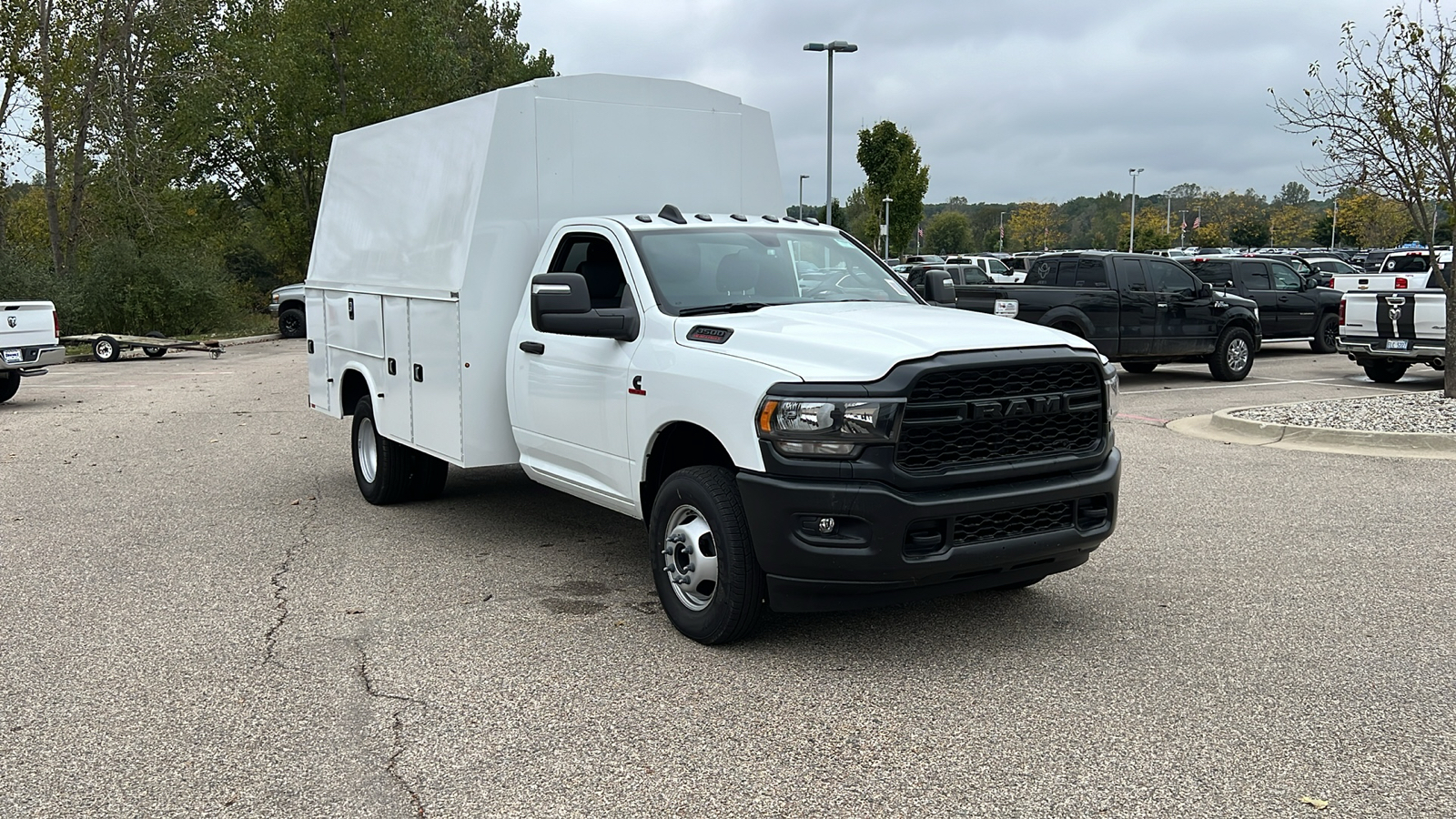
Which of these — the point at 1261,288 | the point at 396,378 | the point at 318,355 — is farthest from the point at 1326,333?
the point at 396,378

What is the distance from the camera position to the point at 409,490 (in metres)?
8.77

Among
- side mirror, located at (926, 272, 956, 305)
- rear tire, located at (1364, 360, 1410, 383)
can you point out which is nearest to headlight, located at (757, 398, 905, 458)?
side mirror, located at (926, 272, 956, 305)

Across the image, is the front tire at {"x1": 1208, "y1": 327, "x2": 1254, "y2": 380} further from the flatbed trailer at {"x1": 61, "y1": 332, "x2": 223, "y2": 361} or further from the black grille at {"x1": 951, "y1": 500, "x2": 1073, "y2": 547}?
the flatbed trailer at {"x1": 61, "y1": 332, "x2": 223, "y2": 361}

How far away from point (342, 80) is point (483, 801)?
40304 mm

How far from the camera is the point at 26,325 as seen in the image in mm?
15328

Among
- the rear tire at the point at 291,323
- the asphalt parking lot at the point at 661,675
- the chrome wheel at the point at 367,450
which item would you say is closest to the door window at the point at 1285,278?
the asphalt parking lot at the point at 661,675

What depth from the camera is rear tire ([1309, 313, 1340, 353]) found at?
72.6ft

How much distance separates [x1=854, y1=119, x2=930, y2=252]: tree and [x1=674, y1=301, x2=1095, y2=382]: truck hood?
47.5 m

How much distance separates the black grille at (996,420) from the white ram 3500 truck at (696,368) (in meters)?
0.01

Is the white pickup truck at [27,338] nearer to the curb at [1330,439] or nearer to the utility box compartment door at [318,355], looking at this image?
the utility box compartment door at [318,355]

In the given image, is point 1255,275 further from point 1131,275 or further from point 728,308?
point 728,308

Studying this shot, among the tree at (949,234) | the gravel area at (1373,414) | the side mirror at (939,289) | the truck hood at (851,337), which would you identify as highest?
the tree at (949,234)

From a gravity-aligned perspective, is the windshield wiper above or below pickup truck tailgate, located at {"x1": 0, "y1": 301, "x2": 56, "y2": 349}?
above

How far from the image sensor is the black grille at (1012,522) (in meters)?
4.94
